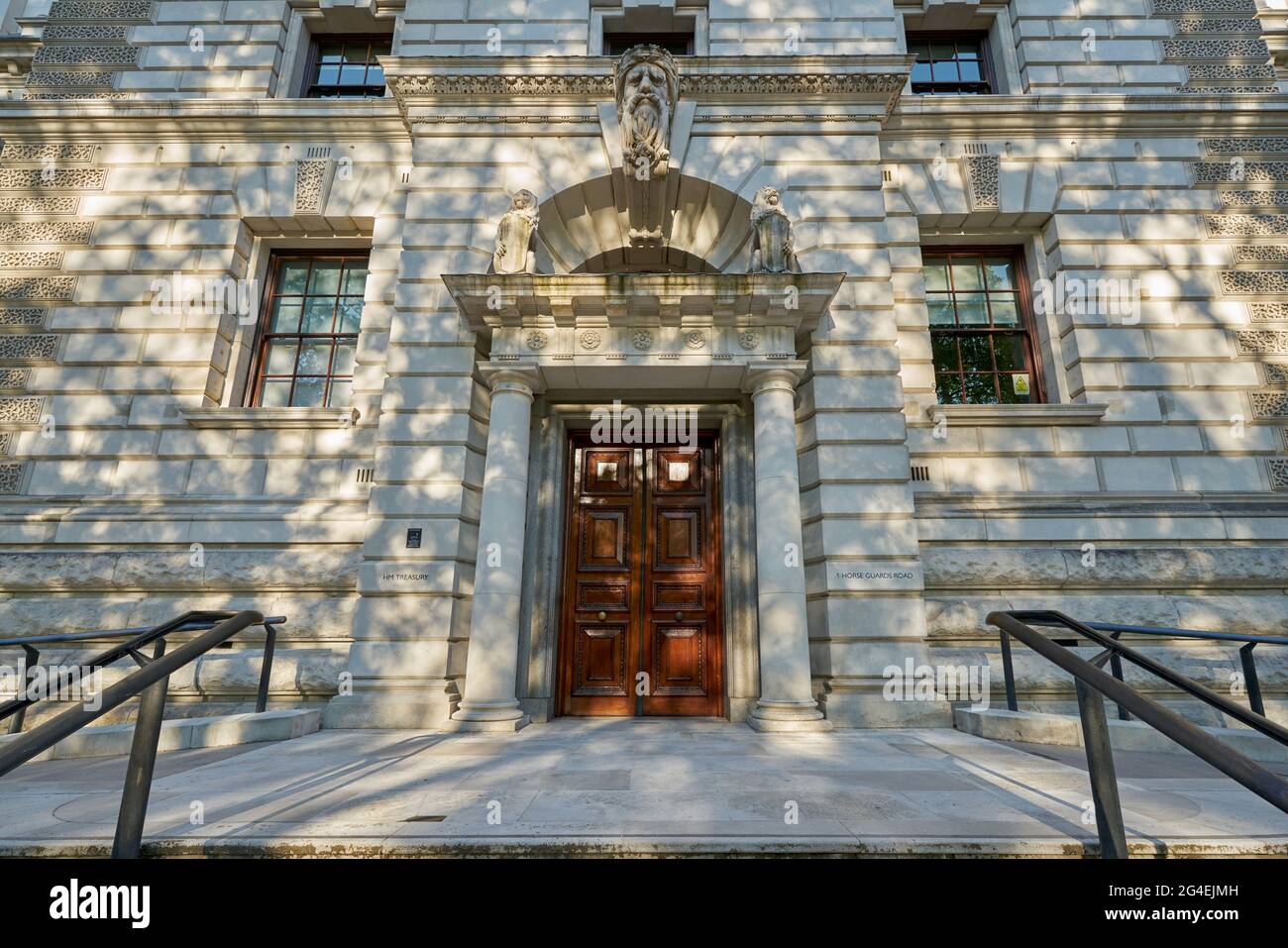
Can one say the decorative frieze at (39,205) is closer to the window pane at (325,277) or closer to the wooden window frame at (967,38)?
the window pane at (325,277)

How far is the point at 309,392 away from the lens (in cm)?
927

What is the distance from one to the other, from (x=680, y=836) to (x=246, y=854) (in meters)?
2.16

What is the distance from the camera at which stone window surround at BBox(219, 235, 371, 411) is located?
9.06 m

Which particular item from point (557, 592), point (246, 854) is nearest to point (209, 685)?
point (557, 592)

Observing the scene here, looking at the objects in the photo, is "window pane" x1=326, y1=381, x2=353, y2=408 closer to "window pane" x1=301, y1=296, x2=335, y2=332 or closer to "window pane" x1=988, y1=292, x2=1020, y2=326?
"window pane" x1=301, y1=296, x2=335, y2=332

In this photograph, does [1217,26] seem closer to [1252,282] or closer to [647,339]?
[1252,282]

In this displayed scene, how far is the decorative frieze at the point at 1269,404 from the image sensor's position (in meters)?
8.32

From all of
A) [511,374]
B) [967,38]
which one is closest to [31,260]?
[511,374]

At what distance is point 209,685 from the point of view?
23.4 ft

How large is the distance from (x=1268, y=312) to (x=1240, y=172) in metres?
2.50

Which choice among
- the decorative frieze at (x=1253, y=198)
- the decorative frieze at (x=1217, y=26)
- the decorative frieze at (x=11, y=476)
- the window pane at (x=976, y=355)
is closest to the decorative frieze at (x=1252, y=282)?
the decorative frieze at (x=1253, y=198)

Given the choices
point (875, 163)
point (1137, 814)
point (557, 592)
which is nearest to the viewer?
point (1137, 814)

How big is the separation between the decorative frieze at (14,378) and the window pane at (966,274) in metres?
14.6
